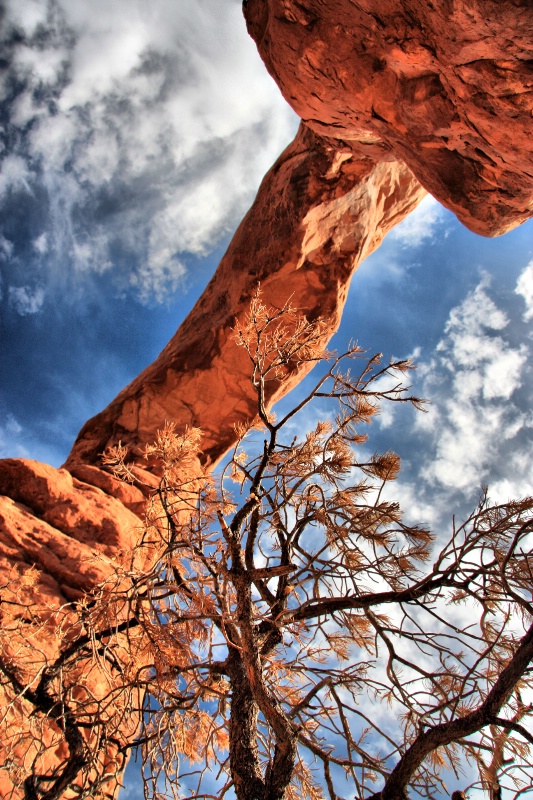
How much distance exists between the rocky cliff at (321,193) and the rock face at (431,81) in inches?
0.5

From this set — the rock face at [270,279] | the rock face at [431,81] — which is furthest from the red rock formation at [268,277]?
the rock face at [431,81]

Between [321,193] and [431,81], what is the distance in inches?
156

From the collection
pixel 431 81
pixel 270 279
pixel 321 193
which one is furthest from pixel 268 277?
pixel 431 81

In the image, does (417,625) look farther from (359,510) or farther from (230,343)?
(230,343)

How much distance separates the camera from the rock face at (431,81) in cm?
370

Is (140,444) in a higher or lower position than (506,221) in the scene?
lower

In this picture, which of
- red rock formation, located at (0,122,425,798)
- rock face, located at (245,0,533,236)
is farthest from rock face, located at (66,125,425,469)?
rock face, located at (245,0,533,236)

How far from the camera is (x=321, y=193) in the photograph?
8.44m

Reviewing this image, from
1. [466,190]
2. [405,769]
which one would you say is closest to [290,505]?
[405,769]

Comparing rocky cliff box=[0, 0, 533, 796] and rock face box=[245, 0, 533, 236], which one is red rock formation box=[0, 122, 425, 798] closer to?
rocky cliff box=[0, 0, 533, 796]

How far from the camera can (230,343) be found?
8984mm

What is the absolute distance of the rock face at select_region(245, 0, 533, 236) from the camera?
12.2 feet

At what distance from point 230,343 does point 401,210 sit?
13.1 ft

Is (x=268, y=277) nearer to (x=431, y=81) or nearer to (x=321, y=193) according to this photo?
(x=321, y=193)
